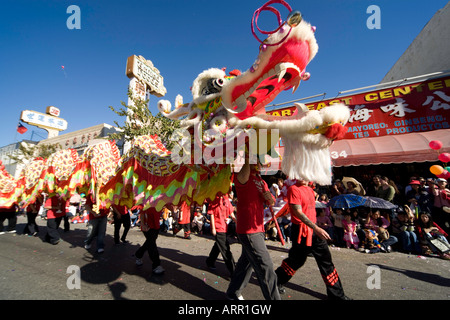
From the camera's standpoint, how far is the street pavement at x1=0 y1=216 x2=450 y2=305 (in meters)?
2.60

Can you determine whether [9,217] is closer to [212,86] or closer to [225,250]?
[225,250]

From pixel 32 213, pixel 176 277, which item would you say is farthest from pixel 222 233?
pixel 32 213

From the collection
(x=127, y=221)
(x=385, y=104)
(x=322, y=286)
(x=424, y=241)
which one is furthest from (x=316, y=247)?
(x=385, y=104)

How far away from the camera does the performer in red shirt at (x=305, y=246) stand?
236cm

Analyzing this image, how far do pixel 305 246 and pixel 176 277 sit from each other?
188 cm

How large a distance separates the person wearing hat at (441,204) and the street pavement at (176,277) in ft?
3.06

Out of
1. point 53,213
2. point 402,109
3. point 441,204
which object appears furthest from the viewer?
point 402,109

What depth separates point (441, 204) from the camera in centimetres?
460

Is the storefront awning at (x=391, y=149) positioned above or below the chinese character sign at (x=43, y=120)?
below

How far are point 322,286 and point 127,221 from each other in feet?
13.5

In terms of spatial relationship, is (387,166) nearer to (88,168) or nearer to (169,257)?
(169,257)

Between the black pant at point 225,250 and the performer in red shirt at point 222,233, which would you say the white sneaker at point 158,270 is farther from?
the black pant at point 225,250

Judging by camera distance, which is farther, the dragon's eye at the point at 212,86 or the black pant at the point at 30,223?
the black pant at the point at 30,223

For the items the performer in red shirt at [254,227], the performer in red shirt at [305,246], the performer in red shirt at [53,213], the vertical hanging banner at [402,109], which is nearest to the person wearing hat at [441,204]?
the vertical hanging banner at [402,109]
